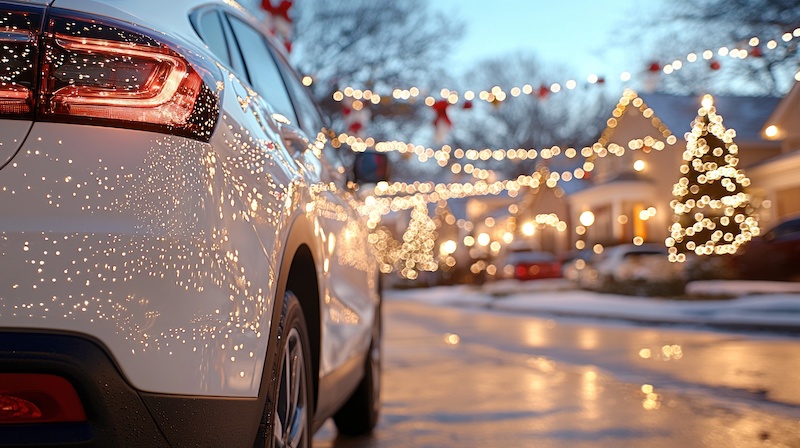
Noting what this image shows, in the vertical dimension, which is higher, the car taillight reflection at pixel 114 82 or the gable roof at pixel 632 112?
the gable roof at pixel 632 112

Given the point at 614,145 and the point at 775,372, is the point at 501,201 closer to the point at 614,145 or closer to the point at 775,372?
the point at 614,145

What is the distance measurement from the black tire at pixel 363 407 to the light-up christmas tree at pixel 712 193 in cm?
1536

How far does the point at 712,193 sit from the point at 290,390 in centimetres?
1834

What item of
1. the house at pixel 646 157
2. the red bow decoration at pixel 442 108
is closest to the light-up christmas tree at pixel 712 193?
the house at pixel 646 157

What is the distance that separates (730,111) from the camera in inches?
1113

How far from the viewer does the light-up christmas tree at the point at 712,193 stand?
20.2m

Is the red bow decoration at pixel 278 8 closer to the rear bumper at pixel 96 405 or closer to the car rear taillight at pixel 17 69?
the car rear taillight at pixel 17 69

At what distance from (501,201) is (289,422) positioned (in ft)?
216

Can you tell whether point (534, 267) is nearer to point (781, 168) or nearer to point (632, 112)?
point (632, 112)

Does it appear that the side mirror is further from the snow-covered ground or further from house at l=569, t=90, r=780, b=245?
house at l=569, t=90, r=780, b=245

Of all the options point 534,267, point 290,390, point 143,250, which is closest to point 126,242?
point 143,250

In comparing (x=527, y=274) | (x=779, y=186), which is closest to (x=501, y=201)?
(x=527, y=274)

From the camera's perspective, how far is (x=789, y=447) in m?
5.12

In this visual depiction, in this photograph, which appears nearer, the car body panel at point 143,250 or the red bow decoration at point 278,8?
the car body panel at point 143,250
